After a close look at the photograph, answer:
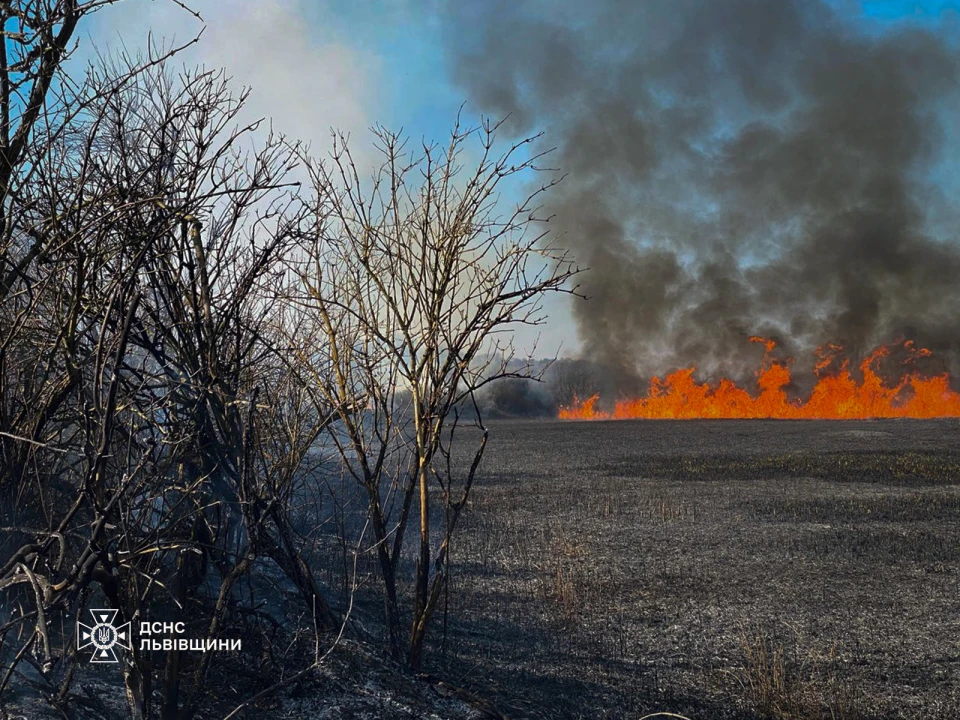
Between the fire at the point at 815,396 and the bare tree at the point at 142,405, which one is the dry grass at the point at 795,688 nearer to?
the bare tree at the point at 142,405

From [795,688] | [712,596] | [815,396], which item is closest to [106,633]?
[795,688]

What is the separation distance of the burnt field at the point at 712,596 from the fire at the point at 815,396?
34.6 m

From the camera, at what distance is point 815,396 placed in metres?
53.4

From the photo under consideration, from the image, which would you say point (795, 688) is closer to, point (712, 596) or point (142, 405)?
point (712, 596)

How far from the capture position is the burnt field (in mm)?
6348

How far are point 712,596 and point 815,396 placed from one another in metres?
48.2

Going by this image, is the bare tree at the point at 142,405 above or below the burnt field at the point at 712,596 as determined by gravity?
above

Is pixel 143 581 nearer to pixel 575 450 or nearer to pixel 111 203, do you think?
pixel 111 203

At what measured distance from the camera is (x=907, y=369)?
175 ft

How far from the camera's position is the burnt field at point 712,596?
20.8 ft

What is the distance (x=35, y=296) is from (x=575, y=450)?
24.5 m

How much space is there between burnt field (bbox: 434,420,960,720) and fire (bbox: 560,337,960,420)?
114ft
